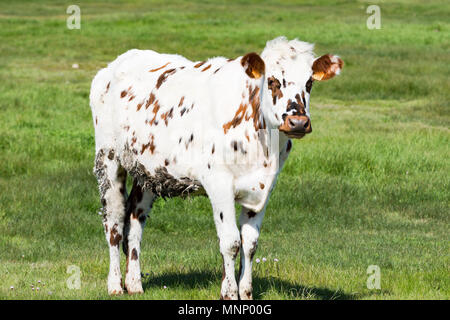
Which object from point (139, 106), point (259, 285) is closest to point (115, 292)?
point (259, 285)

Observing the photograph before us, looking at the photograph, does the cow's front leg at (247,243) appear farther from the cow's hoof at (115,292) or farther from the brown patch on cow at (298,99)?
the cow's hoof at (115,292)

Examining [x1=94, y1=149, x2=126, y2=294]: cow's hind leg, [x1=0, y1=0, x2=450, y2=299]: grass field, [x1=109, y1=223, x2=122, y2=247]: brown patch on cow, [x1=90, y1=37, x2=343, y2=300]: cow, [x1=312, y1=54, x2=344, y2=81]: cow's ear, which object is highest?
[x1=312, y1=54, x2=344, y2=81]: cow's ear

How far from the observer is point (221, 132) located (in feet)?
22.8

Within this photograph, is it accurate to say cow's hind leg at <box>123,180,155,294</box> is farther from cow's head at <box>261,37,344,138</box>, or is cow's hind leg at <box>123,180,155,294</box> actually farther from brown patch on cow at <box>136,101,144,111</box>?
cow's head at <box>261,37,344,138</box>

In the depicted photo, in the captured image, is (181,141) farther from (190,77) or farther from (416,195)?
(416,195)

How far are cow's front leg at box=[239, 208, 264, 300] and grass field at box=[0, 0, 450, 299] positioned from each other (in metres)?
0.35

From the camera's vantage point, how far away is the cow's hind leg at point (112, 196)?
8.39m

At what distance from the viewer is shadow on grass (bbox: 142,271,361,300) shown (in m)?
7.65

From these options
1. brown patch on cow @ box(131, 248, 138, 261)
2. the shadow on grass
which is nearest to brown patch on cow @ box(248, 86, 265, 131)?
the shadow on grass

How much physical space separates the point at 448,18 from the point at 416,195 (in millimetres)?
40105

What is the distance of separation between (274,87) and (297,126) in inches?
18.8

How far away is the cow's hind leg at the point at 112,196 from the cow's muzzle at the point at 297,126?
261 centimetres

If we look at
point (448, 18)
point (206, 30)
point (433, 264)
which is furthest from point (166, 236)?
point (448, 18)

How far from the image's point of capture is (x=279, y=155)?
23.0ft
